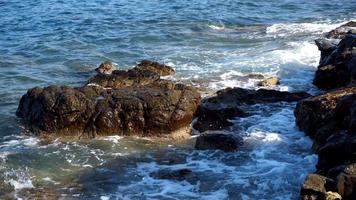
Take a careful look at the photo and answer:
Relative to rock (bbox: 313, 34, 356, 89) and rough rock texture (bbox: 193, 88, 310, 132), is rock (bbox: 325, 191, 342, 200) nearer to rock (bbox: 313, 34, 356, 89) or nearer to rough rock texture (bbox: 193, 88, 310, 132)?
rough rock texture (bbox: 193, 88, 310, 132)

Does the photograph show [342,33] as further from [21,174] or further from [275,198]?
[21,174]

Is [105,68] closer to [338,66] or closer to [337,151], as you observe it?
[338,66]

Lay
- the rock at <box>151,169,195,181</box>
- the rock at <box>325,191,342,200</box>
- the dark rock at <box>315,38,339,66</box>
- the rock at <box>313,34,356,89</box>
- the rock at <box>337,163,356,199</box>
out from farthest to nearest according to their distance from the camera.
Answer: the dark rock at <box>315,38,339,66</box>
the rock at <box>313,34,356,89</box>
the rock at <box>151,169,195,181</box>
the rock at <box>337,163,356,199</box>
the rock at <box>325,191,342,200</box>

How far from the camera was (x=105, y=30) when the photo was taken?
2886 cm

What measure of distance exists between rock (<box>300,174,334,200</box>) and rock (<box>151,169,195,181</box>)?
3197 millimetres

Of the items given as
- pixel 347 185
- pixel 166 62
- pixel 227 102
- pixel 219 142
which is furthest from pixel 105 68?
pixel 347 185

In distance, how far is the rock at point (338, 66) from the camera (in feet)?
57.5

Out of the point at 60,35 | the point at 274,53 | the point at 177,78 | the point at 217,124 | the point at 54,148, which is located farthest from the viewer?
the point at 60,35

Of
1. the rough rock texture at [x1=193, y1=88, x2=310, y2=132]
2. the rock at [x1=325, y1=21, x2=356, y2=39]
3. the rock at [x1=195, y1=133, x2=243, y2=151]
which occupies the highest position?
the rock at [x1=325, y1=21, x2=356, y2=39]

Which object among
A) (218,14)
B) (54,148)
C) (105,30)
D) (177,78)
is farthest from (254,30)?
(54,148)

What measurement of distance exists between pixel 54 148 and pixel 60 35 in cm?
1363

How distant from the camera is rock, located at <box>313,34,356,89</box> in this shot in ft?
57.5

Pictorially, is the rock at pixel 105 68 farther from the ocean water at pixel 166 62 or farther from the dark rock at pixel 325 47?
the dark rock at pixel 325 47

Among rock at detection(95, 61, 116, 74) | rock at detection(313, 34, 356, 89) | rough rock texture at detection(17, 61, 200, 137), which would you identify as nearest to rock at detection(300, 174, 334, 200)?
rough rock texture at detection(17, 61, 200, 137)
